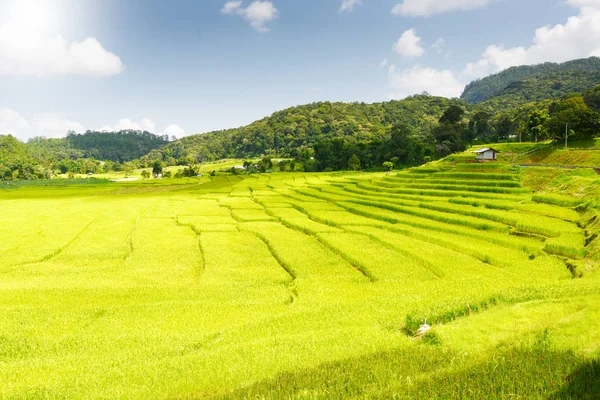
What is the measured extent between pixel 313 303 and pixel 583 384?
27.2ft

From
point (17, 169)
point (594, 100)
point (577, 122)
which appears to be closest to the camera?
point (577, 122)

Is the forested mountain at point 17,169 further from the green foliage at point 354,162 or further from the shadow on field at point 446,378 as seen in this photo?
the shadow on field at point 446,378

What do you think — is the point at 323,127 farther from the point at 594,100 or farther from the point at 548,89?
the point at 548,89

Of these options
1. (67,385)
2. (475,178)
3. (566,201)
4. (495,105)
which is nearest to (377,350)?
(67,385)

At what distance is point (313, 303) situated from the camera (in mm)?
13367

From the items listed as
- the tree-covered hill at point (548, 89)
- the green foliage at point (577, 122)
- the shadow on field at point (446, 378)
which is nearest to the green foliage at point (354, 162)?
the green foliage at point (577, 122)

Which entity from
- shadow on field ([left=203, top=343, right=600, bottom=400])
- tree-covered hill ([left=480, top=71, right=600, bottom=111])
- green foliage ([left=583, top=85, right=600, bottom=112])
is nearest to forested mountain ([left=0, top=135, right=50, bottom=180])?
shadow on field ([left=203, top=343, right=600, bottom=400])

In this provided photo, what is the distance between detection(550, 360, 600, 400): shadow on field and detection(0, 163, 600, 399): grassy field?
0.10 feet

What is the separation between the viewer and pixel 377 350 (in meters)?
8.62

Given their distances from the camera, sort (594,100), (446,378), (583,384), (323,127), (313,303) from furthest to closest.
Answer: (323,127), (594,100), (313,303), (446,378), (583,384)

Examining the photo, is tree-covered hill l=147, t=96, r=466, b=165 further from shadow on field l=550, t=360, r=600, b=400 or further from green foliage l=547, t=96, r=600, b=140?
shadow on field l=550, t=360, r=600, b=400

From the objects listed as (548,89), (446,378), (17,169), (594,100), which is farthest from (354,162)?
(548,89)

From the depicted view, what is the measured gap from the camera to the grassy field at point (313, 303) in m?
7.36

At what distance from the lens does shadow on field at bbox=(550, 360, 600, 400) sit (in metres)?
6.33
